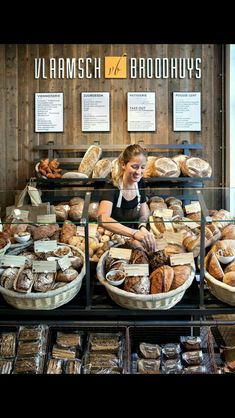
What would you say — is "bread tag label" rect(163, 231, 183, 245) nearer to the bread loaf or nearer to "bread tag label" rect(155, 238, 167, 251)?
"bread tag label" rect(155, 238, 167, 251)

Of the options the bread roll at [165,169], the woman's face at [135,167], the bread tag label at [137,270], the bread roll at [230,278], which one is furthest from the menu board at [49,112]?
the bread roll at [230,278]

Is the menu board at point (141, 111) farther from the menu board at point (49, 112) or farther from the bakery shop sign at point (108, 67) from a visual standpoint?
the menu board at point (49, 112)

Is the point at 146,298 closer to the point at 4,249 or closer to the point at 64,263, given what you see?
the point at 64,263

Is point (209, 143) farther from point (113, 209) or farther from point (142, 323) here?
point (142, 323)

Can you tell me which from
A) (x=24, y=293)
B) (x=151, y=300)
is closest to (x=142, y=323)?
(x=151, y=300)

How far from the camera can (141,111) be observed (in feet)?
14.8

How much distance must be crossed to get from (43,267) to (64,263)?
0.26 feet

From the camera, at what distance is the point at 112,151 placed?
4.49 m

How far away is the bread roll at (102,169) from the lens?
13.1 ft

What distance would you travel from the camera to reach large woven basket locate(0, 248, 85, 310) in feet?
5.35

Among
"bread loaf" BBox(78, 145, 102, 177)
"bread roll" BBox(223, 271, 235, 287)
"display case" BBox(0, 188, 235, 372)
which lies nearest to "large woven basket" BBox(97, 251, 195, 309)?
"display case" BBox(0, 188, 235, 372)

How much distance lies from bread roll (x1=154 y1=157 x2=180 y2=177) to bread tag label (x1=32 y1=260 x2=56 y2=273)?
93.3 inches

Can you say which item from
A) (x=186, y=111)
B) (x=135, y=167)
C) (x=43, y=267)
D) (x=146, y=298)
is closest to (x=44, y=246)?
(x=43, y=267)
